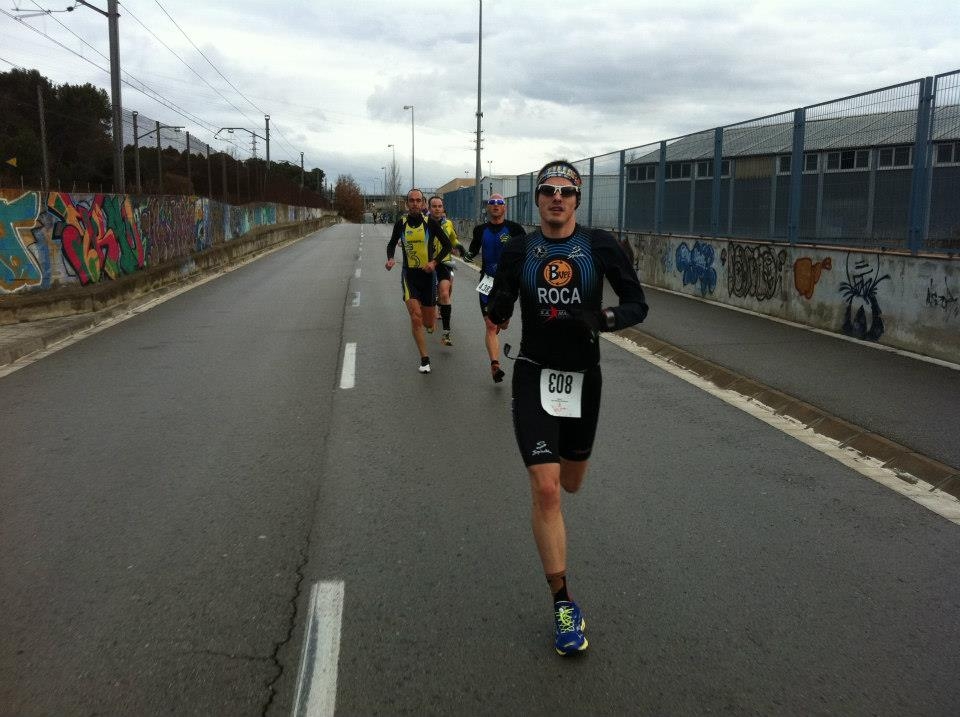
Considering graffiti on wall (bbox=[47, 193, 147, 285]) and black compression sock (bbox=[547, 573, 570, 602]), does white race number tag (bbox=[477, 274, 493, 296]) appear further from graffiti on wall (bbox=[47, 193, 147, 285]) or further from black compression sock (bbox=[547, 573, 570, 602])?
graffiti on wall (bbox=[47, 193, 147, 285])

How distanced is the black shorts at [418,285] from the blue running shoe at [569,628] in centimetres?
645

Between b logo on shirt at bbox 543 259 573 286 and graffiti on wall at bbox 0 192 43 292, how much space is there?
11.9 m

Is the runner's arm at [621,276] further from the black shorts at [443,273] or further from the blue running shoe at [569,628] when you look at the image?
the black shorts at [443,273]

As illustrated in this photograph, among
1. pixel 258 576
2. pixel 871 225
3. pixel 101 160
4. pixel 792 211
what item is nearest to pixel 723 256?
pixel 792 211

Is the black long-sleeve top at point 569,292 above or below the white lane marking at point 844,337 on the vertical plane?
above

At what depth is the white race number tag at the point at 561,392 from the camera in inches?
143

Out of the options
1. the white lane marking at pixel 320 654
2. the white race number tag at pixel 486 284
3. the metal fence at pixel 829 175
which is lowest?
the white lane marking at pixel 320 654

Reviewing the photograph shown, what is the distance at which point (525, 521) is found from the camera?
473 cm

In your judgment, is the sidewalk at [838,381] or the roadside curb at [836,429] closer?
the roadside curb at [836,429]

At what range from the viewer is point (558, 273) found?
3.68 meters

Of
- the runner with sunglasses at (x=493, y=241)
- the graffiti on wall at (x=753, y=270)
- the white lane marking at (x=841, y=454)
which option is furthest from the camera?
the graffiti on wall at (x=753, y=270)

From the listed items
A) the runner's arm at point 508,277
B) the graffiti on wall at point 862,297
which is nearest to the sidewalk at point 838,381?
the graffiti on wall at point 862,297

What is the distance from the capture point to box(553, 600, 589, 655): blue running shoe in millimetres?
3273

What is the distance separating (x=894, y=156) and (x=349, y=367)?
6862 mm
